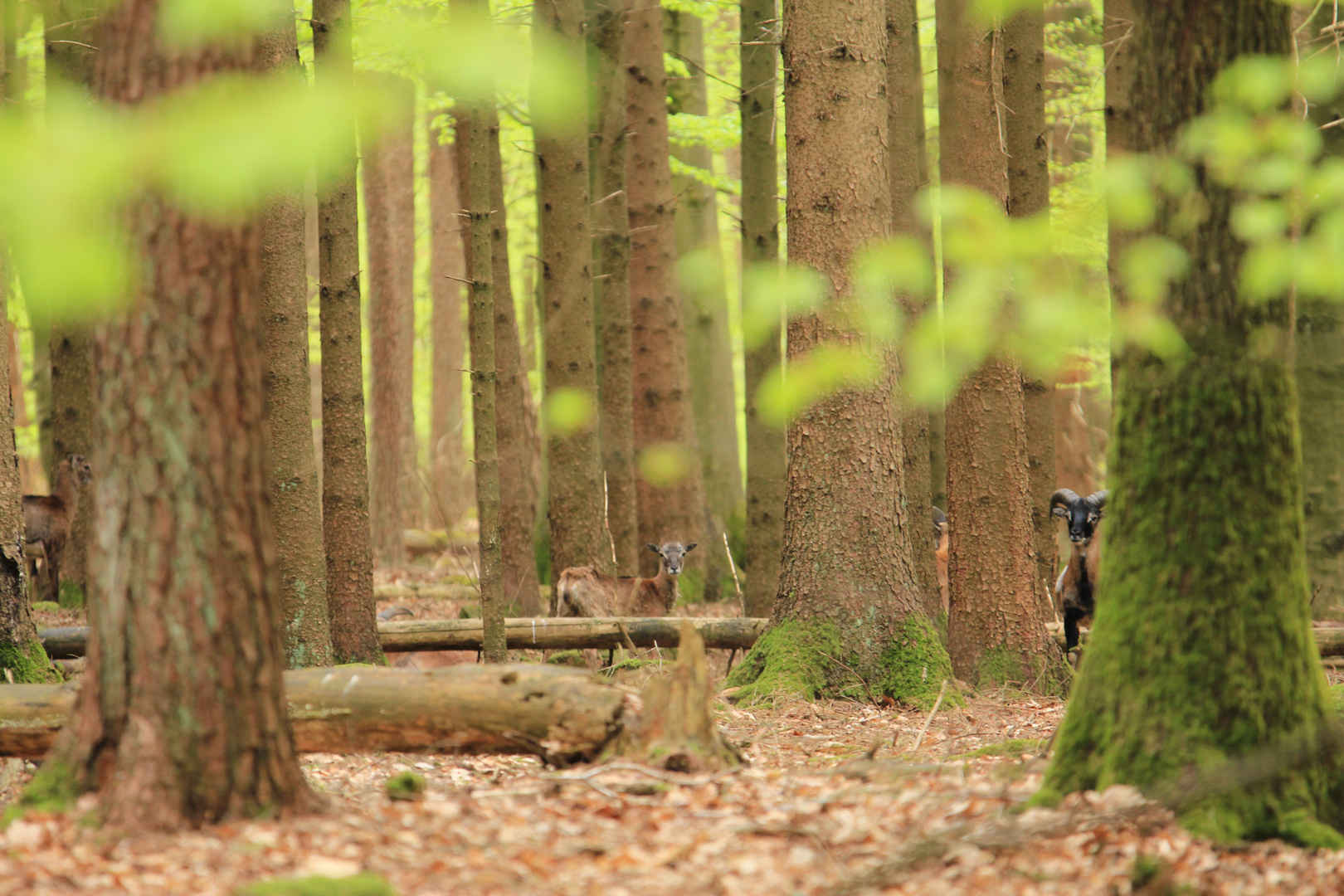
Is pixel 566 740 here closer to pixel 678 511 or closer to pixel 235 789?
pixel 235 789

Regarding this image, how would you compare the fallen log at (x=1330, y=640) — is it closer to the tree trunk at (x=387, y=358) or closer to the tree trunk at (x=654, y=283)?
the tree trunk at (x=654, y=283)

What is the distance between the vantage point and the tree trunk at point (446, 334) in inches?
906

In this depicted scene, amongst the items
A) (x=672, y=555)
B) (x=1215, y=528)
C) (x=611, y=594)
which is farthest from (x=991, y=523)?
(x=672, y=555)

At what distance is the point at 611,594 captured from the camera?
1176cm

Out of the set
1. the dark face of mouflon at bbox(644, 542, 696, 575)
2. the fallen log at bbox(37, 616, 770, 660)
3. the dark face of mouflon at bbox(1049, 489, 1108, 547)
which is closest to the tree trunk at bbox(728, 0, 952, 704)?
the fallen log at bbox(37, 616, 770, 660)

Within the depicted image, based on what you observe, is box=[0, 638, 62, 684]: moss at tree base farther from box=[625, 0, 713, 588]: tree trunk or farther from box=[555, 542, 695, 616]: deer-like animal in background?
box=[625, 0, 713, 588]: tree trunk

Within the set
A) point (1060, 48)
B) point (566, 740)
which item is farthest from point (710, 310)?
point (566, 740)

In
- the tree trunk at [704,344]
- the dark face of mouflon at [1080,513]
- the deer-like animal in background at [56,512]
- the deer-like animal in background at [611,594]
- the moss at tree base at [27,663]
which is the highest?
the tree trunk at [704,344]

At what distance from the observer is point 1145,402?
482 cm

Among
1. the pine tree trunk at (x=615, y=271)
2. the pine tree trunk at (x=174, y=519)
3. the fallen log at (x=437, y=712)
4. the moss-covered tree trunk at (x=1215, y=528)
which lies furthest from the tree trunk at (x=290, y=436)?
the pine tree trunk at (x=615, y=271)

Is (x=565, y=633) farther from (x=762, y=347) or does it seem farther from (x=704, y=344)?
(x=704, y=344)

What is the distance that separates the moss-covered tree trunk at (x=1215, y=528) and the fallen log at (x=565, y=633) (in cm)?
526

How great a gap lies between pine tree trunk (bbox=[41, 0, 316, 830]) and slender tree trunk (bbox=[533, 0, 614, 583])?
780 centimetres

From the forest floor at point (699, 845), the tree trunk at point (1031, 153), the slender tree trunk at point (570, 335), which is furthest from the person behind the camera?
the slender tree trunk at point (570, 335)
